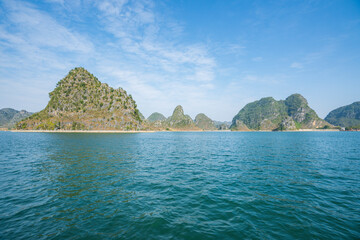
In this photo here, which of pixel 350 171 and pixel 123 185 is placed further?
pixel 350 171

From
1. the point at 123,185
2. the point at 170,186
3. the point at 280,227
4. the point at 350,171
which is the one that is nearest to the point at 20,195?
the point at 123,185

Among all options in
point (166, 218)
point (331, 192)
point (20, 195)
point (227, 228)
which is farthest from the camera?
point (331, 192)

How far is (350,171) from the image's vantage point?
2681 cm

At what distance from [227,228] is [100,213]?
32.8 ft

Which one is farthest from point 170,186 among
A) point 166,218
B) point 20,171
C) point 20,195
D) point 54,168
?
point 20,171

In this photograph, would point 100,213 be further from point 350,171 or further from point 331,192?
point 350,171

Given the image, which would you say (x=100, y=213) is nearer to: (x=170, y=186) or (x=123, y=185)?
(x=123, y=185)

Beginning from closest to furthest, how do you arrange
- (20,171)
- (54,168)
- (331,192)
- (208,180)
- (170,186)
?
(331,192) → (170,186) → (208,180) → (20,171) → (54,168)

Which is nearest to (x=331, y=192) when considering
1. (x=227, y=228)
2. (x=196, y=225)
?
(x=227, y=228)

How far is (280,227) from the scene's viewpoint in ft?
36.5

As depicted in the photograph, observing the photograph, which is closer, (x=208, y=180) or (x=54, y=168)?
(x=208, y=180)

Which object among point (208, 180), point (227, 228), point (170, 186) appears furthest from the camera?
point (208, 180)

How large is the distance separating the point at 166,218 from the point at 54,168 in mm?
25603

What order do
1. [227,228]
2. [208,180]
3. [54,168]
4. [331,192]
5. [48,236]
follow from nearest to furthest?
[48,236], [227,228], [331,192], [208,180], [54,168]
